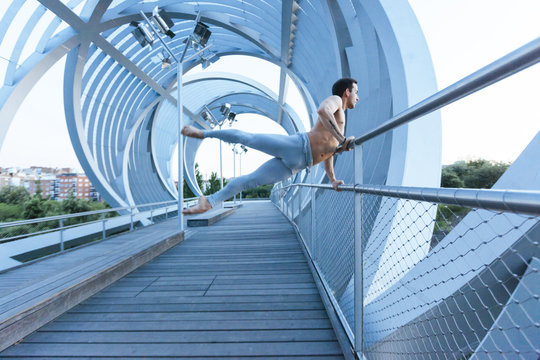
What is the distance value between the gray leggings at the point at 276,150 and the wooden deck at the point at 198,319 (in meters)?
1.13

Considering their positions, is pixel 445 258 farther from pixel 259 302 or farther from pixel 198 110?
pixel 198 110

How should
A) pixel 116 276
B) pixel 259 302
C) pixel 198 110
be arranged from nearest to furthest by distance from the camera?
pixel 259 302 < pixel 116 276 < pixel 198 110

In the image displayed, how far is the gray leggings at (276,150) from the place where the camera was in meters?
2.75

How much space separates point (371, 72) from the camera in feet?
22.2

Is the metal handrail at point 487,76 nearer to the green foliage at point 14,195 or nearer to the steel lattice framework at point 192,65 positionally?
the steel lattice framework at point 192,65

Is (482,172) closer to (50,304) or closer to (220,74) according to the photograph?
(50,304)

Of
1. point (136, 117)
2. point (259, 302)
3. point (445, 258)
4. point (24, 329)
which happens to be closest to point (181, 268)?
point (259, 302)

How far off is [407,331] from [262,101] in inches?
1119

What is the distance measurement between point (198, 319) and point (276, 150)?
1.54 meters

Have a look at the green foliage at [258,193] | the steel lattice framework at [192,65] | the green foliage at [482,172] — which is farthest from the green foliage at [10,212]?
the green foliage at [258,193]

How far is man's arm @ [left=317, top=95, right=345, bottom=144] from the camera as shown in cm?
231

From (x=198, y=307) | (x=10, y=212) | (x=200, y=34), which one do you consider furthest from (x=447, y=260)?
(x=10, y=212)

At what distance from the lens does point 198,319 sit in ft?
7.85

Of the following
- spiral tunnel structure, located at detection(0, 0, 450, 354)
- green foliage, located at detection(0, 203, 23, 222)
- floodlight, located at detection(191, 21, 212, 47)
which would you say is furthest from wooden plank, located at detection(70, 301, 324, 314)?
green foliage, located at detection(0, 203, 23, 222)
